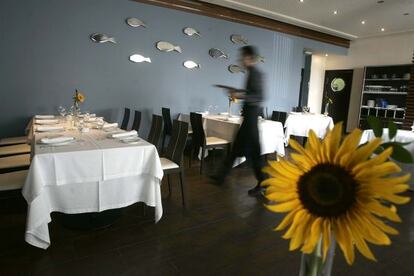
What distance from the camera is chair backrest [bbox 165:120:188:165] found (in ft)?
9.77

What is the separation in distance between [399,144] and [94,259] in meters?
2.12

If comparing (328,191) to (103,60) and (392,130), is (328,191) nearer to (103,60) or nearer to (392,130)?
(392,130)

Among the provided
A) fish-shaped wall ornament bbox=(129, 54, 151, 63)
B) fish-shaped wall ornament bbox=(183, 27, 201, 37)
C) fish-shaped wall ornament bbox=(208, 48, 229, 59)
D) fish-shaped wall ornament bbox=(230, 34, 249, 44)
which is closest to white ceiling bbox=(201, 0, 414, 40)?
fish-shaped wall ornament bbox=(230, 34, 249, 44)

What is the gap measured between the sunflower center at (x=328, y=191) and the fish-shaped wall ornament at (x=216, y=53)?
5.92 metres

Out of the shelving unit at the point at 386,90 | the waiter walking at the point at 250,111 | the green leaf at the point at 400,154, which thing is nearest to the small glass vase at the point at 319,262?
the green leaf at the point at 400,154

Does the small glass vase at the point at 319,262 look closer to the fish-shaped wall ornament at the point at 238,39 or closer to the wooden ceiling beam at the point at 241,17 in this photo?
the wooden ceiling beam at the point at 241,17

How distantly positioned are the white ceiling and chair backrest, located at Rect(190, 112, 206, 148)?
2.98 metres

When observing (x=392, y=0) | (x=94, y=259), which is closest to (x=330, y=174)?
(x=94, y=259)

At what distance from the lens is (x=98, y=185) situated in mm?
2258

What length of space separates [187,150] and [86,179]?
3.39 m

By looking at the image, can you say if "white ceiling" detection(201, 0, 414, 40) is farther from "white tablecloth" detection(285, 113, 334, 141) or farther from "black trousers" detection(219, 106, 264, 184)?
"black trousers" detection(219, 106, 264, 184)

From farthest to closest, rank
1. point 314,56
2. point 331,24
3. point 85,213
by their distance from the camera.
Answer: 1. point 314,56
2. point 331,24
3. point 85,213

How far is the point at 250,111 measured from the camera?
3184mm

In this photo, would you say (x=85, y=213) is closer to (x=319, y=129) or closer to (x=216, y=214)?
(x=216, y=214)
